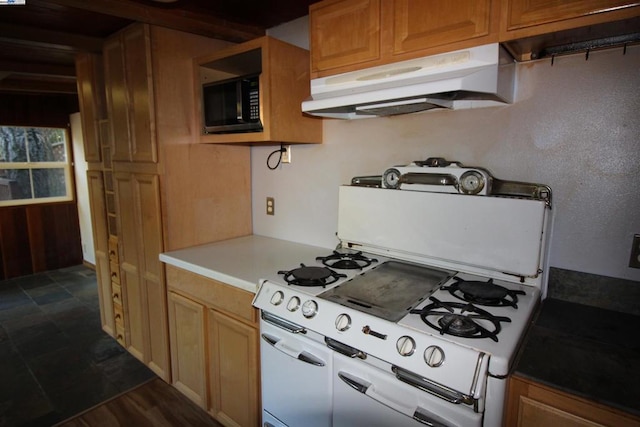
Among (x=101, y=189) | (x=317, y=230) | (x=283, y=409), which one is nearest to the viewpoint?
(x=283, y=409)

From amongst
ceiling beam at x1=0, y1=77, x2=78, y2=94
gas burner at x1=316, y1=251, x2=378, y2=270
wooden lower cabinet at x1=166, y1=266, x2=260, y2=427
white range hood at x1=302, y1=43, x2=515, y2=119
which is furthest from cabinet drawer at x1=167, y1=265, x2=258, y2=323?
ceiling beam at x1=0, y1=77, x2=78, y2=94

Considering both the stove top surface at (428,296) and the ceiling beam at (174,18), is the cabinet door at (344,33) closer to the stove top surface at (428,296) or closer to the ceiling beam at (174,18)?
the ceiling beam at (174,18)

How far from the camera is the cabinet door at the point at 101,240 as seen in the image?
265 centimetres

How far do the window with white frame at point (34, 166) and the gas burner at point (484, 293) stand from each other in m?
4.99

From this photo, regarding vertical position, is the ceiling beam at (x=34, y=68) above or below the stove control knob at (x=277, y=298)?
above

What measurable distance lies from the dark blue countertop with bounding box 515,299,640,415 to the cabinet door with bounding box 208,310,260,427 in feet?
3.50

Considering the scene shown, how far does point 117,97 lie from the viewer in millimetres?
2219

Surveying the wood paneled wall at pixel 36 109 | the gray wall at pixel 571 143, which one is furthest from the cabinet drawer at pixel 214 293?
the wood paneled wall at pixel 36 109

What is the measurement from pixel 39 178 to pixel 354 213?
4.47 metres

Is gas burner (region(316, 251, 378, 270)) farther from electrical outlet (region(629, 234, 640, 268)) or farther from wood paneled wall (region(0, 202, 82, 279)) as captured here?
wood paneled wall (region(0, 202, 82, 279))

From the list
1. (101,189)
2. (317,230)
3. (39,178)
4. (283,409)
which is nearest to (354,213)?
(317,230)

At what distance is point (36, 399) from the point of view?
6.91 ft

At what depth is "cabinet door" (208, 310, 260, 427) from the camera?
1.62 meters

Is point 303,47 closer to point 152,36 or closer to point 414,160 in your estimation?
point 152,36
